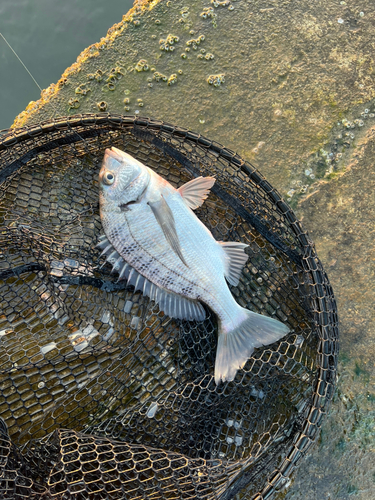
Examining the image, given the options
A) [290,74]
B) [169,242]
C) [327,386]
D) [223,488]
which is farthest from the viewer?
[290,74]

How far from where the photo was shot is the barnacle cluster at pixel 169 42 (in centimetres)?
347

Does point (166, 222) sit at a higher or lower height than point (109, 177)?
lower

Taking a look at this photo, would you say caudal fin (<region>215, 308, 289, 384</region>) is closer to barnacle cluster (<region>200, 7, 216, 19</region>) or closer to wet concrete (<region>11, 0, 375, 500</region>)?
wet concrete (<region>11, 0, 375, 500</region>)

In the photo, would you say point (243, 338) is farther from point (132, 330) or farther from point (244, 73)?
point (244, 73)

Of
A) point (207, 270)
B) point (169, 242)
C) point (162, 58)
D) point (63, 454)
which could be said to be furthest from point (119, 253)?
point (162, 58)

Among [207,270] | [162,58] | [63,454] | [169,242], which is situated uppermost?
[162,58]

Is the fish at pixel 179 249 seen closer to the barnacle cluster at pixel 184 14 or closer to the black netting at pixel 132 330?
the black netting at pixel 132 330

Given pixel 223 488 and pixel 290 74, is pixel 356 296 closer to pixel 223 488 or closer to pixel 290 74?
pixel 223 488

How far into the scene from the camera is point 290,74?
Answer: 3441 mm

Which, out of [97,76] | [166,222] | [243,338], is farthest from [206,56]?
[243,338]

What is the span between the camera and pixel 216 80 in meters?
3.45

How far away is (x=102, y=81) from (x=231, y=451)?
3634 mm

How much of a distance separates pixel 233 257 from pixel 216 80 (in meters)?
1.81

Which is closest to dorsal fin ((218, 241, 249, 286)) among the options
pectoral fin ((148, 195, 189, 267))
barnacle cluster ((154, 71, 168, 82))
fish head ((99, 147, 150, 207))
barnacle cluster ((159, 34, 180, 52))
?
pectoral fin ((148, 195, 189, 267))
